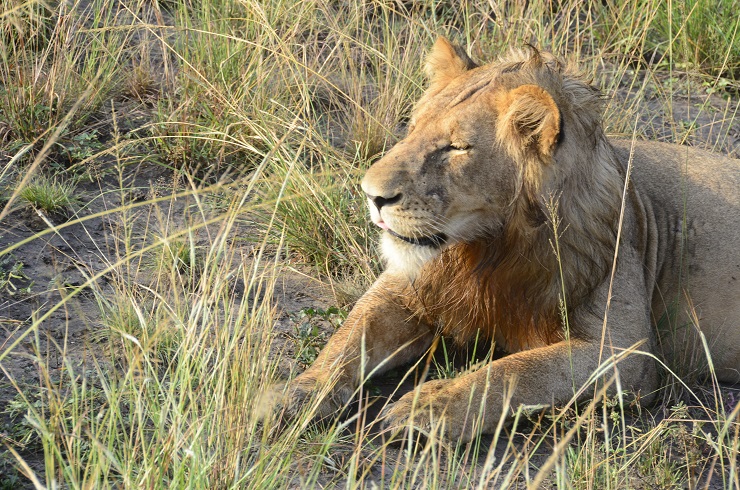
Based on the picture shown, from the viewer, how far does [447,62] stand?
361 cm

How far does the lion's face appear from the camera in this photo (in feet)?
10.3

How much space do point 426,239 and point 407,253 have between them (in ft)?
0.25

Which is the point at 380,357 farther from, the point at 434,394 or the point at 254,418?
the point at 254,418

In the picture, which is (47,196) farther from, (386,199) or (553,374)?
(553,374)

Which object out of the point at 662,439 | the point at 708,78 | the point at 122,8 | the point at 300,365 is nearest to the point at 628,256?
the point at 662,439

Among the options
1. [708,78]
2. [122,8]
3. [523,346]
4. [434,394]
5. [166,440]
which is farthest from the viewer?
[708,78]

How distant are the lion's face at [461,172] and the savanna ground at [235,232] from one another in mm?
377

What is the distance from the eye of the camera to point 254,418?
2.50 meters

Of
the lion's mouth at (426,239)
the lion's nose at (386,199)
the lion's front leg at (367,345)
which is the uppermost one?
the lion's nose at (386,199)

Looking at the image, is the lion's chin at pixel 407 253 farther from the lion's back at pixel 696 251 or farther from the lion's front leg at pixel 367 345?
the lion's back at pixel 696 251

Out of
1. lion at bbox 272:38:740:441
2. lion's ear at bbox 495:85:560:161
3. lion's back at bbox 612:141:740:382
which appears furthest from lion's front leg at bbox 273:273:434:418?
lion's back at bbox 612:141:740:382

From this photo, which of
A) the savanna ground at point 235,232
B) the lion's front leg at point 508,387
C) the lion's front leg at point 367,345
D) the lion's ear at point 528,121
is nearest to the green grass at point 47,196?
the savanna ground at point 235,232

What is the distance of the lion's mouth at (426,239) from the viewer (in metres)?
3.20

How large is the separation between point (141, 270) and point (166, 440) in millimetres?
1651
